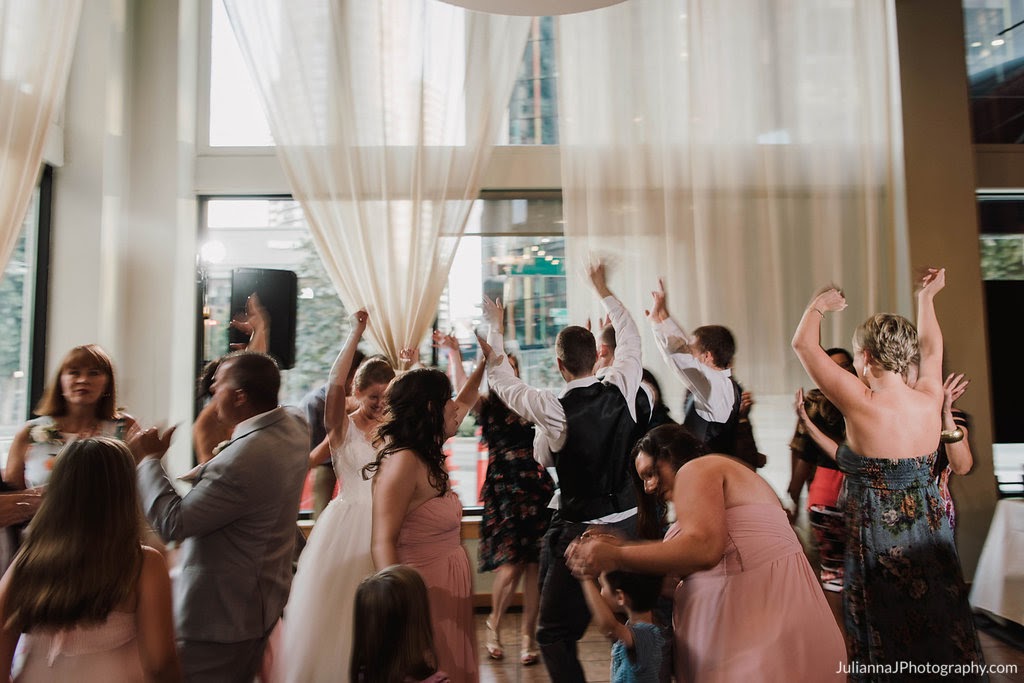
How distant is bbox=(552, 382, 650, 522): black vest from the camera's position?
9.27 ft

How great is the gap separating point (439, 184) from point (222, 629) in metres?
3.19

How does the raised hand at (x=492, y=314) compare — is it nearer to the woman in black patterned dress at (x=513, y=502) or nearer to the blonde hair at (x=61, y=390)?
the woman in black patterned dress at (x=513, y=502)

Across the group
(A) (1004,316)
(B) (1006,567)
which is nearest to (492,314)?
(B) (1006,567)

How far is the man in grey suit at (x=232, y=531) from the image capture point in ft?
6.33

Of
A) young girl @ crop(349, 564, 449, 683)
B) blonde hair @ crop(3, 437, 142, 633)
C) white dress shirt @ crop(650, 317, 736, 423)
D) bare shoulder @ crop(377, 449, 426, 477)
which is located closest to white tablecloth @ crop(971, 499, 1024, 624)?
white dress shirt @ crop(650, 317, 736, 423)

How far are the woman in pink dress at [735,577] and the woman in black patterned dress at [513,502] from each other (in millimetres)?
1963

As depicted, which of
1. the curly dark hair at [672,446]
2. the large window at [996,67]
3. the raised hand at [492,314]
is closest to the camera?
the curly dark hair at [672,446]

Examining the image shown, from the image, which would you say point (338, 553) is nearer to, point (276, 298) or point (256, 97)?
point (276, 298)

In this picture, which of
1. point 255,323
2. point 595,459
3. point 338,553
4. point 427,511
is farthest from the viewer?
point 255,323

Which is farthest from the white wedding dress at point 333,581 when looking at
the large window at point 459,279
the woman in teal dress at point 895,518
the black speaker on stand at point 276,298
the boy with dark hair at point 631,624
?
the woman in teal dress at point 895,518

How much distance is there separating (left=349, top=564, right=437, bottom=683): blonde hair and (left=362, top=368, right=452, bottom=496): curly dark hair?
0.57 meters

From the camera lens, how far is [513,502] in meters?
3.80

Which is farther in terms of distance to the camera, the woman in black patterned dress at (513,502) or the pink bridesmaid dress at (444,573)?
the woman in black patterned dress at (513,502)

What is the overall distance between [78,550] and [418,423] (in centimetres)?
93
